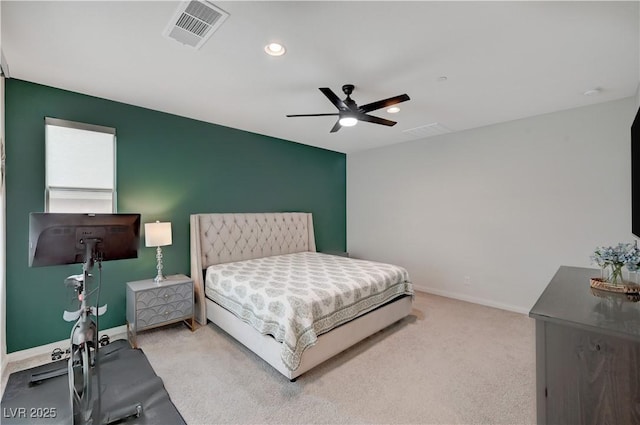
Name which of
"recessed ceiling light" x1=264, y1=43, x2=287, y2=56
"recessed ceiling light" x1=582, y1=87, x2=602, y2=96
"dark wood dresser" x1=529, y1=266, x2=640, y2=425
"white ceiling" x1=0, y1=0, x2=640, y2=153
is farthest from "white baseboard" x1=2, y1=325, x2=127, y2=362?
"recessed ceiling light" x1=582, y1=87, x2=602, y2=96

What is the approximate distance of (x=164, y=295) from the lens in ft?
10.2

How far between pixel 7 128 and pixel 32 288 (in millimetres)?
1578

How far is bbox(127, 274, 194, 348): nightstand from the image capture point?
2920 mm

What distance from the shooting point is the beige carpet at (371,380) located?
199 cm

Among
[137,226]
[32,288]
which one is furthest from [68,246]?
[32,288]

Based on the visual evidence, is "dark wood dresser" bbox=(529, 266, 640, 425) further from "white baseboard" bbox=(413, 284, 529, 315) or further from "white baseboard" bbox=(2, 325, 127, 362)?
"white baseboard" bbox=(2, 325, 127, 362)

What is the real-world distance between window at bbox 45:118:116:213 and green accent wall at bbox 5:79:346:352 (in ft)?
0.22

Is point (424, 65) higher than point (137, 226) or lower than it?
higher

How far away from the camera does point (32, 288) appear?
2.78 m

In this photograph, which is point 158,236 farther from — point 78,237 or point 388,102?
point 388,102

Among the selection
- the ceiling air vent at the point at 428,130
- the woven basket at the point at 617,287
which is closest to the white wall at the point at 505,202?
the ceiling air vent at the point at 428,130

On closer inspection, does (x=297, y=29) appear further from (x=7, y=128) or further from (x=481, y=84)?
(x=7, y=128)

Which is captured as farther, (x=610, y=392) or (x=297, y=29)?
(x=297, y=29)

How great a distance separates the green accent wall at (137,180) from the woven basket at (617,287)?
13.4 feet
